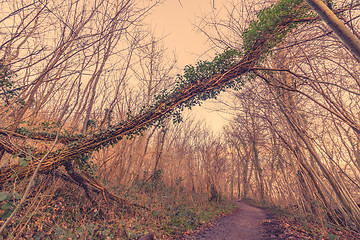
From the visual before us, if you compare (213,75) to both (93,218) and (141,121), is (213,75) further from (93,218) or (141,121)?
(93,218)

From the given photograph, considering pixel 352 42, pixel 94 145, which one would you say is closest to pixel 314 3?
pixel 352 42

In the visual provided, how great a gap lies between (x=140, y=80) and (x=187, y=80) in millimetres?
4513

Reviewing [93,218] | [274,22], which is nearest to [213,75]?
[274,22]

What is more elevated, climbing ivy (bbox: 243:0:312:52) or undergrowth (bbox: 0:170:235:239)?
climbing ivy (bbox: 243:0:312:52)

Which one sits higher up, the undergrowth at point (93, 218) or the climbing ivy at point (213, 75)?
the climbing ivy at point (213, 75)

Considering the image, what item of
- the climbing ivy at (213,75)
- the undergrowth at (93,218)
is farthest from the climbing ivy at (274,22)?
the undergrowth at (93,218)

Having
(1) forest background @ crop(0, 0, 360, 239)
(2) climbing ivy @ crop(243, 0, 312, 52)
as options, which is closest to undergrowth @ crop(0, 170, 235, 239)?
(1) forest background @ crop(0, 0, 360, 239)

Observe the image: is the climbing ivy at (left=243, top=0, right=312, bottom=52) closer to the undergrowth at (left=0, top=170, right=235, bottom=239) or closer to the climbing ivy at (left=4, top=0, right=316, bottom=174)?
the climbing ivy at (left=4, top=0, right=316, bottom=174)

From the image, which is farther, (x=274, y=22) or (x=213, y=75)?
(x=213, y=75)

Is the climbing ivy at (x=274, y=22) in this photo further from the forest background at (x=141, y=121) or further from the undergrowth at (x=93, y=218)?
the undergrowth at (x=93, y=218)

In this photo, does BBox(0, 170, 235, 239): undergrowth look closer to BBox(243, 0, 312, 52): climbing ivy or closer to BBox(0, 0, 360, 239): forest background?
BBox(0, 0, 360, 239): forest background

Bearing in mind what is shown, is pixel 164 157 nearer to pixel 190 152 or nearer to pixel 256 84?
pixel 190 152

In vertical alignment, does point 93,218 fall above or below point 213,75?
below

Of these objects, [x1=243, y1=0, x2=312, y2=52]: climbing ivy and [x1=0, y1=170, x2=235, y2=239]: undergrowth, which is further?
[x1=243, y1=0, x2=312, y2=52]: climbing ivy
